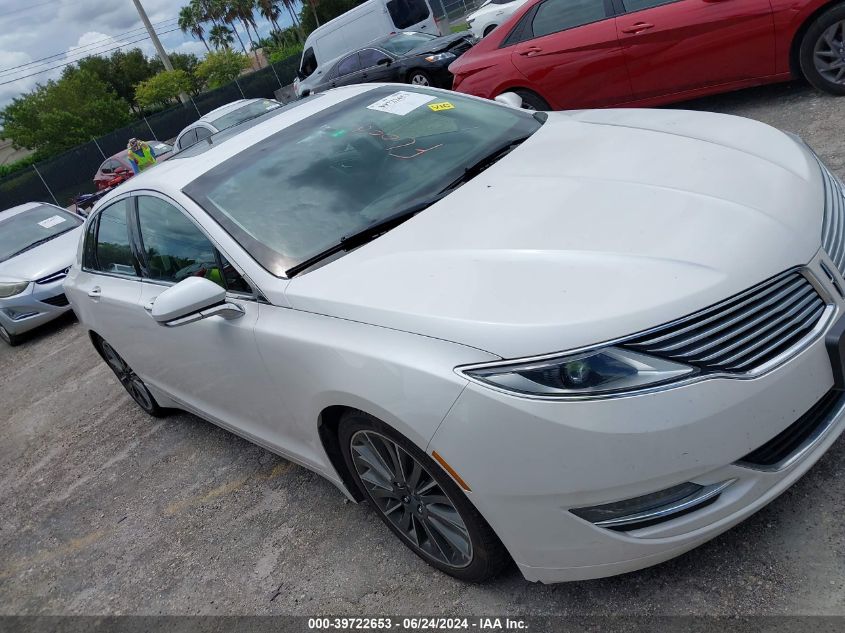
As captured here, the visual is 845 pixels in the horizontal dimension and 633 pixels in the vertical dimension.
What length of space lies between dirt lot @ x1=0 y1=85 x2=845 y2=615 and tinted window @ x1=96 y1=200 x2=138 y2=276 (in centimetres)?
119

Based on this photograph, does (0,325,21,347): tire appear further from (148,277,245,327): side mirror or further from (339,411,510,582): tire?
(339,411,510,582): tire

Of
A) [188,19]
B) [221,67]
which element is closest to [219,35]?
[188,19]

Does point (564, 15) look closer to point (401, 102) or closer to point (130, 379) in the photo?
point (401, 102)

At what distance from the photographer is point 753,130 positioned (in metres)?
2.91

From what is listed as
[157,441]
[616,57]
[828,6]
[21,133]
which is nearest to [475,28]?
[616,57]

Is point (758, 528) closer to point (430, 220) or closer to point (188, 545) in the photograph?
point (430, 220)

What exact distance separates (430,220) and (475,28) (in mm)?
13364

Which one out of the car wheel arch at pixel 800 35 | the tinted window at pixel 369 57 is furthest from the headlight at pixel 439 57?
the car wheel arch at pixel 800 35

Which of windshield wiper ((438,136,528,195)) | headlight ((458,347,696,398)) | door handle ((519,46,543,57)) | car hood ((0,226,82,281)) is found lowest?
car hood ((0,226,82,281))

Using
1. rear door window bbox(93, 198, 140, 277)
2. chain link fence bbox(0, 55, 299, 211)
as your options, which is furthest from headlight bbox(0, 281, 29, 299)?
chain link fence bbox(0, 55, 299, 211)

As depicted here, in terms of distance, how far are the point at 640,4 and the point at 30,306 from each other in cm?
747

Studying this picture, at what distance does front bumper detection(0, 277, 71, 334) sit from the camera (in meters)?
8.45

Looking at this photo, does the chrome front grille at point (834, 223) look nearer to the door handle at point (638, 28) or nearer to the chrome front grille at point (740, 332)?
the chrome front grille at point (740, 332)

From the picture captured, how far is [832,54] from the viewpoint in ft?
17.8
